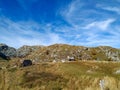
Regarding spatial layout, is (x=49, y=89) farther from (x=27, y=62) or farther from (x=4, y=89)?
(x=27, y=62)

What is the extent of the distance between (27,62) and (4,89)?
14229 cm

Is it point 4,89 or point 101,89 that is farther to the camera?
point 4,89

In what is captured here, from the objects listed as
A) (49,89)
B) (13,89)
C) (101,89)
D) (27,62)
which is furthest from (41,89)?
(27,62)

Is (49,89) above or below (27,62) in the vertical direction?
below

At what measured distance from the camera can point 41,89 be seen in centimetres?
5591

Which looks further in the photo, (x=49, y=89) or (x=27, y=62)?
(x=27, y=62)

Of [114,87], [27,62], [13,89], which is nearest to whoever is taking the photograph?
[114,87]

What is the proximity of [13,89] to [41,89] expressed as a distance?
6.74 metres

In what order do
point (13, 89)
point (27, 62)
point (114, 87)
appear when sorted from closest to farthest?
point (114, 87)
point (13, 89)
point (27, 62)

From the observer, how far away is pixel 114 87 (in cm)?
1706

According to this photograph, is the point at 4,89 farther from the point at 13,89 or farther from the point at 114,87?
the point at 114,87

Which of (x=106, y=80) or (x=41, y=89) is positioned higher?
(x=106, y=80)

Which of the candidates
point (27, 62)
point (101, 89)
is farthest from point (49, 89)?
point (27, 62)

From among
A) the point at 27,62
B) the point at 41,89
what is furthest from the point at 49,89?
the point at 27,62
